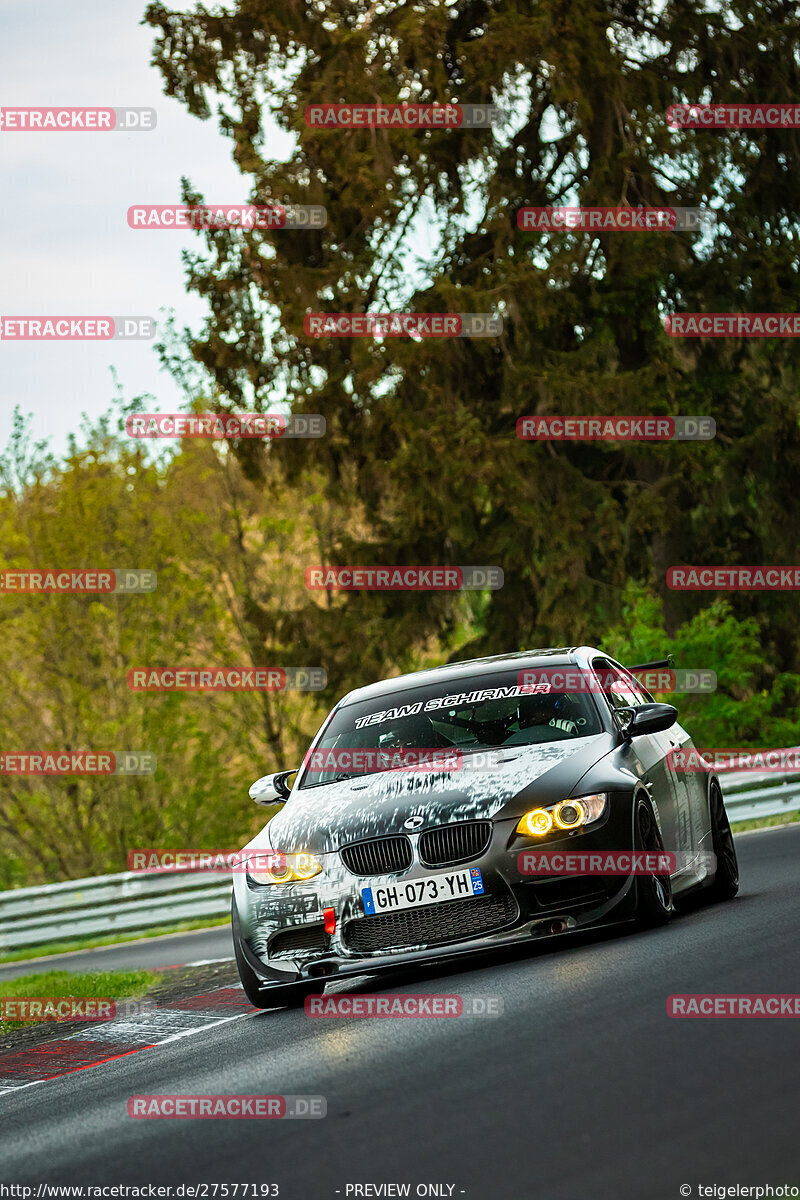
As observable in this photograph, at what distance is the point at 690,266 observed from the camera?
25641 millimetres

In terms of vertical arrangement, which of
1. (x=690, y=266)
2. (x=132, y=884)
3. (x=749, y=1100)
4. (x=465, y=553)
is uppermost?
(x=690, y=266)

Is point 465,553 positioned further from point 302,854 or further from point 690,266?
point 302,854

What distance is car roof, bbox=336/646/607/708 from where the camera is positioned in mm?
9375

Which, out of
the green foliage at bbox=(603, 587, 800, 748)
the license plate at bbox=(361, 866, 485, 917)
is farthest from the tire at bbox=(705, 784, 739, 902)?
the green foliage at bbox=(603, 587, 800, 748)

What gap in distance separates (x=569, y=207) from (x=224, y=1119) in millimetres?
22112

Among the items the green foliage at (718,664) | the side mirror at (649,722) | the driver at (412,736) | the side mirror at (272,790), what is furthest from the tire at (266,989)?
the green foliage at (718,664)

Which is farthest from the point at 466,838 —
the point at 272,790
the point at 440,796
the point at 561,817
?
the point at 272,790

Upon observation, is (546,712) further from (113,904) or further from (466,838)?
(113,904)

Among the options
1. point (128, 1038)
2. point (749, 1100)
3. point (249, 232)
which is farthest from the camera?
point (249, 232)

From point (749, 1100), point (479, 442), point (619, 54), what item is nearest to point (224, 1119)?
point (749, 1100)

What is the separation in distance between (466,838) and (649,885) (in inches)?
44.6

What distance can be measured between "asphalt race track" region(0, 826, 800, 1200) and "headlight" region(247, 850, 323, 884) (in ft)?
2.39

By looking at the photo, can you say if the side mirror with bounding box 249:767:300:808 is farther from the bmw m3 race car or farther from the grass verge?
the grass verge

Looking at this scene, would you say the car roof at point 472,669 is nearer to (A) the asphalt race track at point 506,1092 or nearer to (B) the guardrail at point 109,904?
(A) the asphalt race track at point 506,1092
